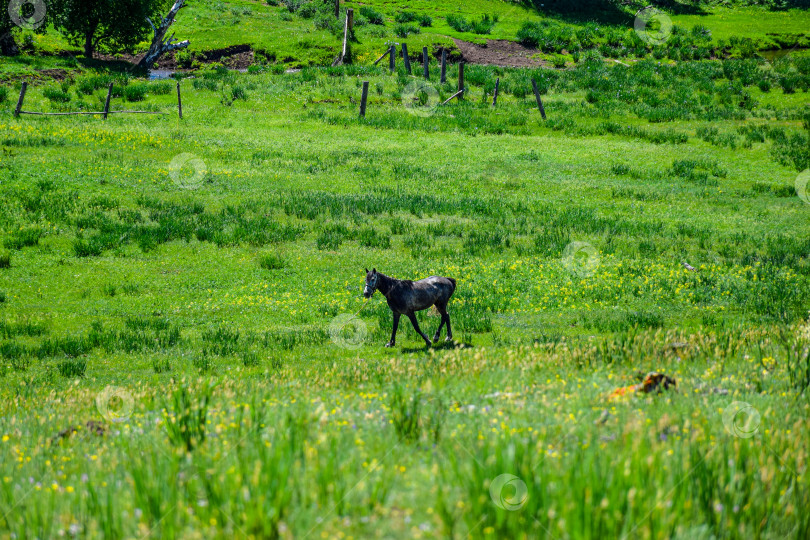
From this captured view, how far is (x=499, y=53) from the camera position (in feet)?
178

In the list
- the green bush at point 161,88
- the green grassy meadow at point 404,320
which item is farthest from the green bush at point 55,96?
the green bush at point 161,88

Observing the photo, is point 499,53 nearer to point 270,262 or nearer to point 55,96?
point 55,96

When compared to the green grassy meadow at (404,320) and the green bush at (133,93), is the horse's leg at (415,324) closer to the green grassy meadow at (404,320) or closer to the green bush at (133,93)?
the green grassy meadow at (404,320)

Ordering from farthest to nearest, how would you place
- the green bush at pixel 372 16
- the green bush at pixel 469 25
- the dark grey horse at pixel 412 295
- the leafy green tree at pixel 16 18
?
the green bush at pixel 469 25 < the green bush at pixel 372 16 < the leafy green tree at pixel 16 18 < the dark grey horse at pixel 412 295

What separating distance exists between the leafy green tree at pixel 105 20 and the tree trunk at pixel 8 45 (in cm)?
288

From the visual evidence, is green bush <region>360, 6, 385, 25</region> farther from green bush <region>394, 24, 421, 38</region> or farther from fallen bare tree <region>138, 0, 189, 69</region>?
fallen bare tree <region>138, 0, 189, 69</region>

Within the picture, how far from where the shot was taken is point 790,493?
392cm
